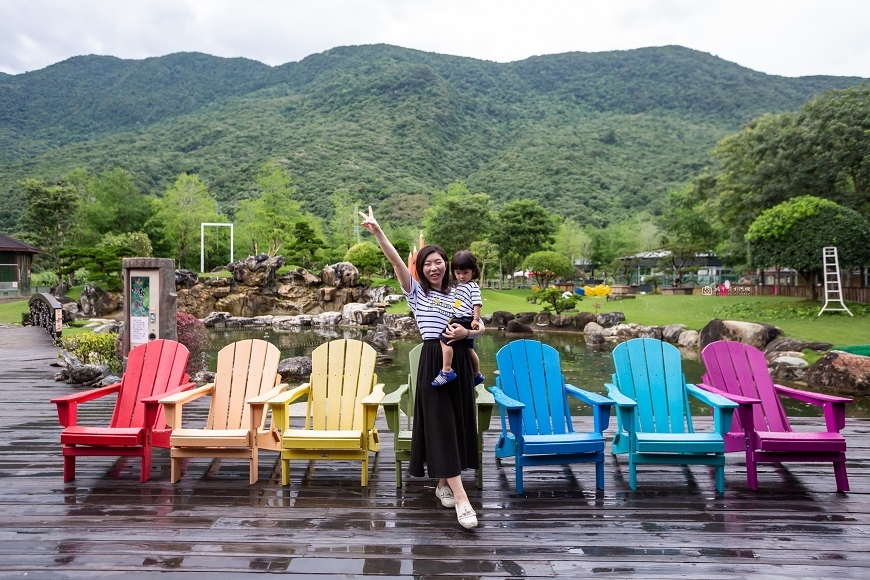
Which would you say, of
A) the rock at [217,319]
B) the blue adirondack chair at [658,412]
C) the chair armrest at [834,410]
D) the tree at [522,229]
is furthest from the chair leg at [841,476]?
the tree at [522,229]

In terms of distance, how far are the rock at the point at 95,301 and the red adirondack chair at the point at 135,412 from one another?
71.8ft

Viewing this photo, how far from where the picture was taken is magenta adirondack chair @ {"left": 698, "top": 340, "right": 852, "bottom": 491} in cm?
322

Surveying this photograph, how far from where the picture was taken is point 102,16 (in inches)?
5123

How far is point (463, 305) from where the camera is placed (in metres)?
2.93

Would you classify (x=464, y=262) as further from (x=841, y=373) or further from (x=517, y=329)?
(x=517, y=329)

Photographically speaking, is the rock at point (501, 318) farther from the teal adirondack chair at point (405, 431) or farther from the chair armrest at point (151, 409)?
the chair armrest at point (151, 409)

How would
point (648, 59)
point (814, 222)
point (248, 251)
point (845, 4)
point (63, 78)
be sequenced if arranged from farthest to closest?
point (648, 59) → point (63, 78) → point (248, 251) → point (845, 4) → point (814, 222)

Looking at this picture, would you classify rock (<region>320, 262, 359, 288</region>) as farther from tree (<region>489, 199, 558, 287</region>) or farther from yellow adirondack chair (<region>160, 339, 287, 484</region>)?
yellow adirondack chair (<region>160, 339, 287, 484</region>)

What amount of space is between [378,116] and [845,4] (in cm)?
5947

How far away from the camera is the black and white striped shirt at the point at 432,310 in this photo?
113 inches

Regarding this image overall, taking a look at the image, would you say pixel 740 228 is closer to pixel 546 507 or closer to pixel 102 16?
pixel 546 507

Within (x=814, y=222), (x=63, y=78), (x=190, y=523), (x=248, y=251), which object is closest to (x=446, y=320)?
(x=190, y=523)

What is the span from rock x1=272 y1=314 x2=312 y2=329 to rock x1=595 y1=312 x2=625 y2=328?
12123 millimetres

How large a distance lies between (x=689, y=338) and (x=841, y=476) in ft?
41.3
